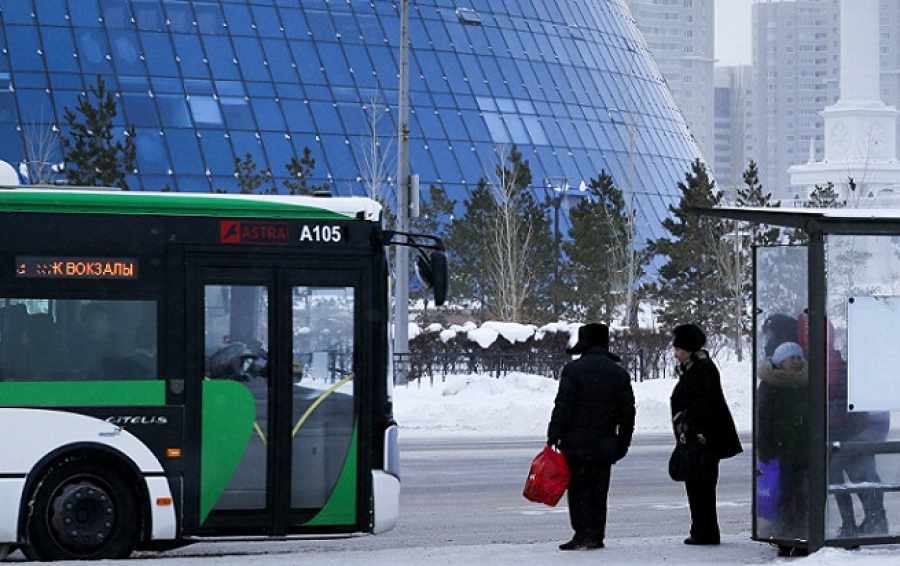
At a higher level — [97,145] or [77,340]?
[97,145]

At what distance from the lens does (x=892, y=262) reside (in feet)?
37.9

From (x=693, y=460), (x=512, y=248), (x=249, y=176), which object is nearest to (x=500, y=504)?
(x=693, y=460)

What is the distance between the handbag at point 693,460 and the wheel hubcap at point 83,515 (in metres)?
3.82

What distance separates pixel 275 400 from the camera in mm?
12102

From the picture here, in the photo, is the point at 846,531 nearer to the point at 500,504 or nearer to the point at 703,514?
the point at 703,514

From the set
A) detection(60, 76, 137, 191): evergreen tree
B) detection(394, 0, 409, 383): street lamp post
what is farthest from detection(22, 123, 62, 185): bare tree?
detection(394, 0, 409, 383): street lamp post

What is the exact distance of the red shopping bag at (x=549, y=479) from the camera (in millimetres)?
12086

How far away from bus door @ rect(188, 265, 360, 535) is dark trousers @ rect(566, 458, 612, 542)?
1510mm

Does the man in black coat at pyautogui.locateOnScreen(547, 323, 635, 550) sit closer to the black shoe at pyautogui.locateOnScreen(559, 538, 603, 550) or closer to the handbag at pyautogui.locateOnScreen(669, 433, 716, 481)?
the black shoe at pyautogui.locateOnScreen(559, 538, 603, 550)

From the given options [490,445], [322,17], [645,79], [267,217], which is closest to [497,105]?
[322,17]

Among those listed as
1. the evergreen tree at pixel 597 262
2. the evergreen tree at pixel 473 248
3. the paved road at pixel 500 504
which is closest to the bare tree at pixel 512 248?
the evergreen tree at pixel 473 248

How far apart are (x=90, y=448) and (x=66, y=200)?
1.67 meters

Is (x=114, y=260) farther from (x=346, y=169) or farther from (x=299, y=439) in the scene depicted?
(x=346, y=169)

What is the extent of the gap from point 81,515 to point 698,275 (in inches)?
1297
